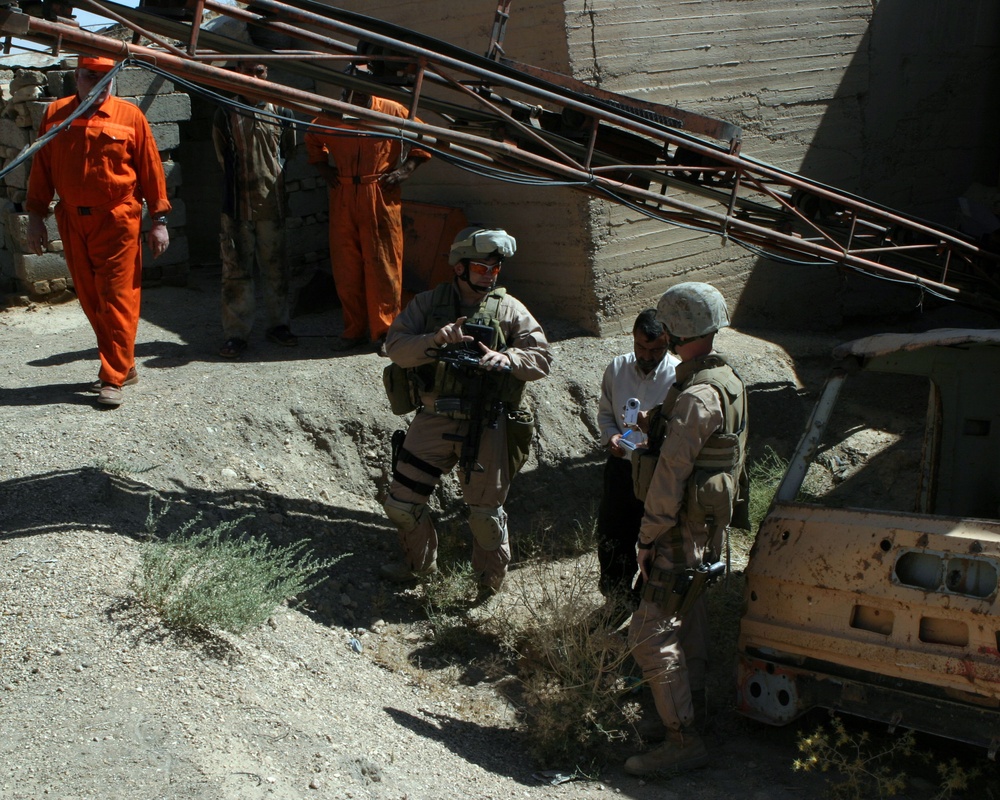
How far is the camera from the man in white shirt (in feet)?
17.2

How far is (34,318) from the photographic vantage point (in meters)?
8.80

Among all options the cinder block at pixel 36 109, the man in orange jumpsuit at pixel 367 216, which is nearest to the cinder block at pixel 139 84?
the cinder block at pixel 36 109

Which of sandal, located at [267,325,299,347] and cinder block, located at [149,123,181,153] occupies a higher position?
cinder block, located at [149,123,181,153]

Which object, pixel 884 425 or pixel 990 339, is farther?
pixel 884 425

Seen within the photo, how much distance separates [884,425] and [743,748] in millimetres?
4221

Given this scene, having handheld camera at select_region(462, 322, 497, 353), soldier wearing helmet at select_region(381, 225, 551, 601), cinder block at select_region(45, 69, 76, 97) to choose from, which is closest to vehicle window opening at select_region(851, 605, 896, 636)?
soldier wearing helmet at select_region(381, 225, 551, 601)

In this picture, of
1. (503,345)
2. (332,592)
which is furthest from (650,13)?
(332,592)

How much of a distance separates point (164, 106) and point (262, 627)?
5.88 meters

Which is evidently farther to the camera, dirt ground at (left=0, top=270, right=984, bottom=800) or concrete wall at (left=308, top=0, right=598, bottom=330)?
concrete wall at (left=308, top=0, right=598, bottom=330)

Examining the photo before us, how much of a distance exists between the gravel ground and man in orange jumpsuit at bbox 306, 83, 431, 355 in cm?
39

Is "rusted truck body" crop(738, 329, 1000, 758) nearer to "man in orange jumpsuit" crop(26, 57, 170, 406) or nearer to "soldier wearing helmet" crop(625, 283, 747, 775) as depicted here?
"soldier wearing helmet" crop(625, 283, 747, 775)

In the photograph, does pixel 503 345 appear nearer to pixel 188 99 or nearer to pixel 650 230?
pixel 650 230

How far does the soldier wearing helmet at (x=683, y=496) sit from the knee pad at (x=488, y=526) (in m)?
1.22

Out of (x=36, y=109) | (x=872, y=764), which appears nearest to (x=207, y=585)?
(x=872, y=764)
